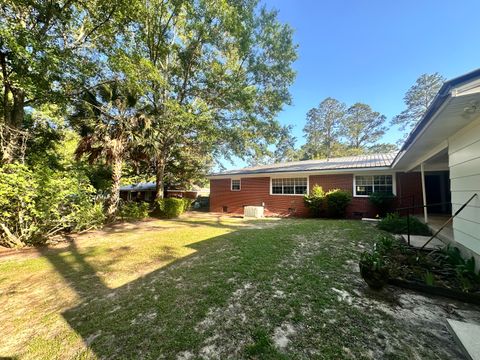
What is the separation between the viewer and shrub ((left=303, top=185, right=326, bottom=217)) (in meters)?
12.1

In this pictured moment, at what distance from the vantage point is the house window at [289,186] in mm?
13520

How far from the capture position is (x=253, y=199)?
15297 millimetres

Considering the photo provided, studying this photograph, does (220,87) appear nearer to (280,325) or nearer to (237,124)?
(237,124)

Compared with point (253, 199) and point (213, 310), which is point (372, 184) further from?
point (213, 310)

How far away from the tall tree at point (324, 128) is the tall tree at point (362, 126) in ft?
4.81

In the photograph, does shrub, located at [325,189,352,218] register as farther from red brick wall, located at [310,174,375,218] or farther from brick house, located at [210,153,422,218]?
brick house, located at [210,153,422,218]

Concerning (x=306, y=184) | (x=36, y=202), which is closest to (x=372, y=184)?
(x=306, y=184)

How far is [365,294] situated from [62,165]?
1176 centimetres

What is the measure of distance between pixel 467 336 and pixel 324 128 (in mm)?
41737

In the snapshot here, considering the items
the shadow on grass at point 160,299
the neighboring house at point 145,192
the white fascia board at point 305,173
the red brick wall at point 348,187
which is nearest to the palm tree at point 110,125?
the shadow on grass at point 160,299

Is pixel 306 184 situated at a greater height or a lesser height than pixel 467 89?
lesser

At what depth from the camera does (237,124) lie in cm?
1471

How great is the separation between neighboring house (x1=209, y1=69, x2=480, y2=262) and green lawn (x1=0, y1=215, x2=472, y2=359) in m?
2.59

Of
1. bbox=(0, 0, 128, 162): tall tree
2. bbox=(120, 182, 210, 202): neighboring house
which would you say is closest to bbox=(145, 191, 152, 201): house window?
bbox=(120, 182, 210, 202): neighboring house
